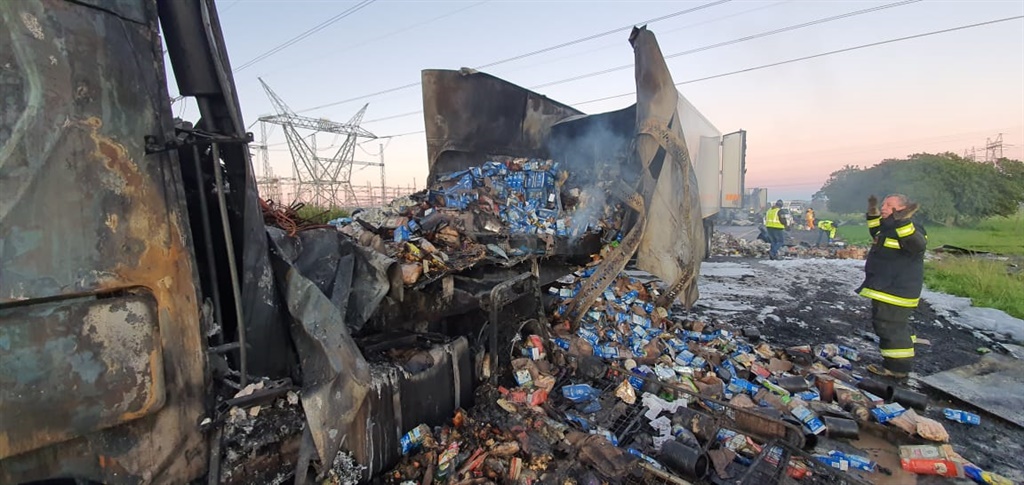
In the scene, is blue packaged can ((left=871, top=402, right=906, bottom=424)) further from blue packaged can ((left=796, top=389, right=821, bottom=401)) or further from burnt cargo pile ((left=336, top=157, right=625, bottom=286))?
burnt cargo pile ((left=336, top=157, right=625, bottom=286))

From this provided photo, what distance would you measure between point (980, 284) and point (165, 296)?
35.0ft

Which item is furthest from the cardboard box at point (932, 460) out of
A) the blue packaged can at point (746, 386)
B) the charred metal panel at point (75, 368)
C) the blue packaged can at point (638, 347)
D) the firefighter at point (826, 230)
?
the firefighter at point (826, 230)

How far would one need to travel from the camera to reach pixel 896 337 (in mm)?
3807

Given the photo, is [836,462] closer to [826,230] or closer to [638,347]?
[638,347]

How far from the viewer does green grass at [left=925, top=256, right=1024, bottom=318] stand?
6.21 m

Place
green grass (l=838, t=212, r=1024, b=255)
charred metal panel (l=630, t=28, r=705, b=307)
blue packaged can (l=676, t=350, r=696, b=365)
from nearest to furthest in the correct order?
1. charred metal panel (l=630, t=28, r=705, b=307)
2. blue packaged can (l=676, t=350, r=696, b=365)
3. green grass (l=838, t=212, r=1024, b=255)

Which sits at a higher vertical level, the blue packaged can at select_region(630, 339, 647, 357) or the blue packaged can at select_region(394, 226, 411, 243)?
the blue packaged can at select_region(394, 226, 411, 243)

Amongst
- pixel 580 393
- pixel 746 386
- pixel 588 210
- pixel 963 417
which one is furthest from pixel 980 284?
pixel 580 393

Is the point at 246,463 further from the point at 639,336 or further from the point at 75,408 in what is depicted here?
the point at 639,336

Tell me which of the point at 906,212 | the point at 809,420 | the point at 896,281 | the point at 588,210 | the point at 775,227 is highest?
the point at 588,210

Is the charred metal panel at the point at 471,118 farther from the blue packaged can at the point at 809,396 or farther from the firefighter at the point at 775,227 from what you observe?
the firefighter at the point at 775,227

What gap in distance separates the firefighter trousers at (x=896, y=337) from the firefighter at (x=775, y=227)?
7.88 meters

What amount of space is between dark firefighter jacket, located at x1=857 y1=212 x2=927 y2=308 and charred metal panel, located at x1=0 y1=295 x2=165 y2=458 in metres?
5.21

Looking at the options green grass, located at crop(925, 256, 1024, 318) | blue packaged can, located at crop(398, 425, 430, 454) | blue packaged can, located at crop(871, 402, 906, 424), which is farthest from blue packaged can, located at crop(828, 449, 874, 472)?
green grass, located at crop(925, 256, 1024, 318)
